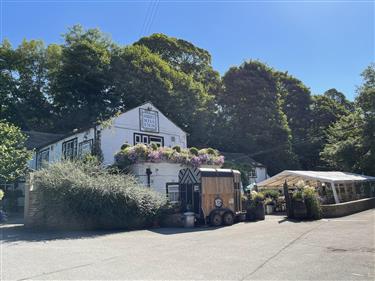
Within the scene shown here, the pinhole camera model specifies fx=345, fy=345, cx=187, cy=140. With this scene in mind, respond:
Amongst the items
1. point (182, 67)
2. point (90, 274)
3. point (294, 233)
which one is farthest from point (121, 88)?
point (90, 274)

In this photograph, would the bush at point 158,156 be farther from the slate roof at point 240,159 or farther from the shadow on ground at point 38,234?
the slate roof at point 240,159

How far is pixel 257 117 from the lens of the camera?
42.3m

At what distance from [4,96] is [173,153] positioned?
2784 cm

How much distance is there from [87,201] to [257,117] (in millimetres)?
30867

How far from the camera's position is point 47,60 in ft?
145

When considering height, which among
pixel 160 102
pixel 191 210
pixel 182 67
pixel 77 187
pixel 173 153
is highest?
pixel 182 67

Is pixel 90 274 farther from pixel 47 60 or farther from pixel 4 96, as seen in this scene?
pixel 47 60

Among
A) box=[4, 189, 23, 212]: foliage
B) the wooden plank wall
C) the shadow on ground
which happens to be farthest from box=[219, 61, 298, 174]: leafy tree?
the shadow on ground

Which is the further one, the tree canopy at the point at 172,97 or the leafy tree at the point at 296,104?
the leafy tree at the point at 296,104

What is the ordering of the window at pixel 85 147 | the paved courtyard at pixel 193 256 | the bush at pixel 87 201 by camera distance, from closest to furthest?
1. the paved courtyard at pixel 193 256
2. the bush at pixel 87 201
3. the window at pixel 85 147

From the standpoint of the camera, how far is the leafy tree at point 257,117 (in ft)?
137

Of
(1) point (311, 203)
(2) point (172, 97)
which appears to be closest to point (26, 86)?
(2) point (172, 97)

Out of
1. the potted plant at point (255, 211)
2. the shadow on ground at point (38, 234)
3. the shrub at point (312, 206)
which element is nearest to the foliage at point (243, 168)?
the potted plant at point (255, 211)

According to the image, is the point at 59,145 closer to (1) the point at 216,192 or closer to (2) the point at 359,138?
(1) the point at 216,192
